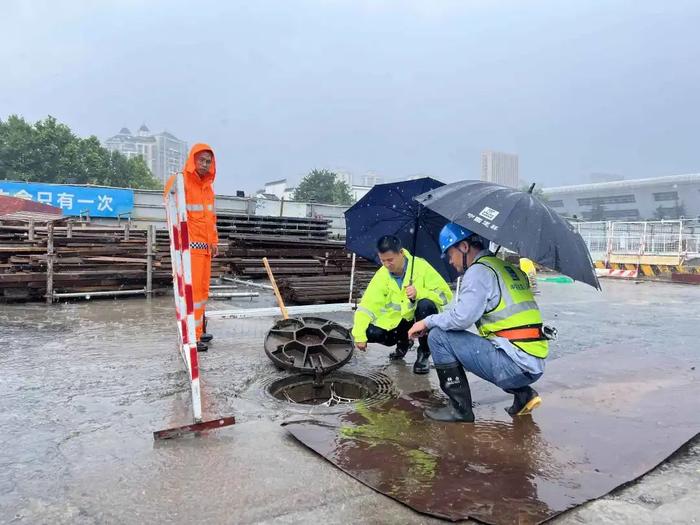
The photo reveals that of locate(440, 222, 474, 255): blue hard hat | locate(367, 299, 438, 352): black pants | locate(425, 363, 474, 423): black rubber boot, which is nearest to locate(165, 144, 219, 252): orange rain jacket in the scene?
locate(367, 299, 438, 352): black pants

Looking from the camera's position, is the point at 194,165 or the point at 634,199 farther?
the point at 634,199

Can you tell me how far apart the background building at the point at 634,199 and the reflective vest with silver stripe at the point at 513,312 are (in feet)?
264

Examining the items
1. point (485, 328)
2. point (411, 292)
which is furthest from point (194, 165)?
point (485, 328)

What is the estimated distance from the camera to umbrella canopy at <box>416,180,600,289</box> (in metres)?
2.68

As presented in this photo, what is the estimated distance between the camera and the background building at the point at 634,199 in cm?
8312

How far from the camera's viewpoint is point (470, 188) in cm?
311


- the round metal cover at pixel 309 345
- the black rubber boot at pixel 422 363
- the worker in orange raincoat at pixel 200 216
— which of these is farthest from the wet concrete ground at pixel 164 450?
the worker in orange raincoat at pixel 200 216

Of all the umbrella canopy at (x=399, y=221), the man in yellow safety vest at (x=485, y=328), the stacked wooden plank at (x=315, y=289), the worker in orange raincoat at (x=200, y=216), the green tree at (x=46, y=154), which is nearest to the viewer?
the man in yellow safety vest at (x=485, y=328)

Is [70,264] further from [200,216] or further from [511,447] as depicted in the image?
[511,447]

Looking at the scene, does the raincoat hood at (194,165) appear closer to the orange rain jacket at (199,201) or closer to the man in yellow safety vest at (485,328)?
the orange rain jacket at (199,201)

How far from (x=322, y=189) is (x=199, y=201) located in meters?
51.5

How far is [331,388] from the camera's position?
13.7ft

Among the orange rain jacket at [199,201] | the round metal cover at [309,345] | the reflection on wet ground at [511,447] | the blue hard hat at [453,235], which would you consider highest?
the orange rain jacket at [199,201]

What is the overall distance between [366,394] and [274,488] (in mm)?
1830
